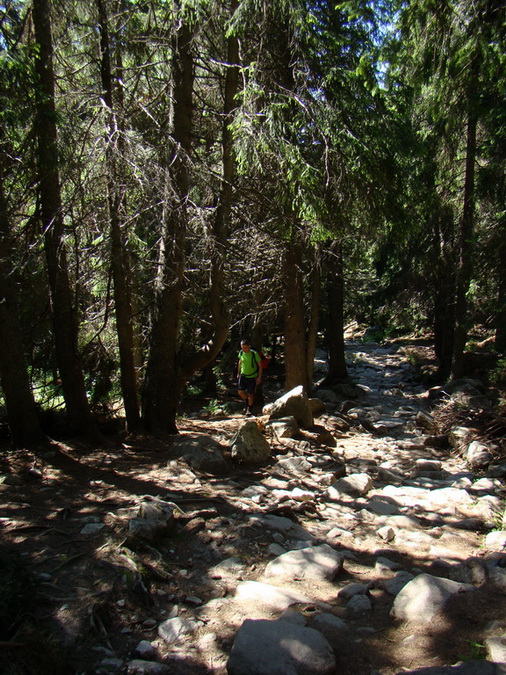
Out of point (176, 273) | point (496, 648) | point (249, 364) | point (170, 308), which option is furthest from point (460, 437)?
point (496, 648)

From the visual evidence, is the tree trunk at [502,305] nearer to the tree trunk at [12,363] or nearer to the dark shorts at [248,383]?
the dark shorts at [248,383]

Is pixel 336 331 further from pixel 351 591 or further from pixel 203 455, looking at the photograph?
pixel 351 591

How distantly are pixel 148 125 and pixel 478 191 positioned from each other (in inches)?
315

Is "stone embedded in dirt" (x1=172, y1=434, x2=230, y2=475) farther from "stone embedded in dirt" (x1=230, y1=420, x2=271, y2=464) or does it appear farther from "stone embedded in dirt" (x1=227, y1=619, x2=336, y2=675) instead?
"stone embedded in dirt" (x1=227, y1=619, x2=336, y2=675)

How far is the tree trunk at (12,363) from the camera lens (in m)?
6.72

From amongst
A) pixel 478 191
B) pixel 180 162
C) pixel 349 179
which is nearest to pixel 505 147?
pixel 478 191

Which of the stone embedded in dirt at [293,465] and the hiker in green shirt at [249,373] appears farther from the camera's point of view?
the hiker in green shirt at [249,373]

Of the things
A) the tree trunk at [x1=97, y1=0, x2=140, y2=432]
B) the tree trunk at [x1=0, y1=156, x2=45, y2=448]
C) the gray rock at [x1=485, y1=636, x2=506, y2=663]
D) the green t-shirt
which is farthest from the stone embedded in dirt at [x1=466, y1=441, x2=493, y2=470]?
the tree trunk at [x1=0, y1=156, x2=45, y2=448]

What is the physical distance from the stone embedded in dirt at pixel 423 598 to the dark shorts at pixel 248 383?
7.87m

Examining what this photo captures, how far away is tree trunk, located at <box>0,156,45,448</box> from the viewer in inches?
265

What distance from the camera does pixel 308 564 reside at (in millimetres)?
4371

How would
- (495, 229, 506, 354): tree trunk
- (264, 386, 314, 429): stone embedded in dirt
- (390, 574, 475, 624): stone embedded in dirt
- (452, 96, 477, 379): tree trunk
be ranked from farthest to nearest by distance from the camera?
(452, 96, 477, 379): tree trunk
(495, 229, 506, 354): tree trunk
(264, 386, 314, 429): stone embedded in dirt
(390, 574, 475, 624): stone embedded in dirt

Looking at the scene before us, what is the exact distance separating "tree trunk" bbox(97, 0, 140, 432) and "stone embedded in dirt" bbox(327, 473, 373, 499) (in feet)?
11.3

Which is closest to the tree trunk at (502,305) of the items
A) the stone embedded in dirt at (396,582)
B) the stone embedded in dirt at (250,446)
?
the stone embedded in dirt at (250,446)
